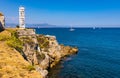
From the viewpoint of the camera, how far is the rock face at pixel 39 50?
58.7m

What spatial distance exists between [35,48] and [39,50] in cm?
564

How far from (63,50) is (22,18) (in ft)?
114

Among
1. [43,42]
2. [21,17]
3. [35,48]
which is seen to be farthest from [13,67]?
[43,42]

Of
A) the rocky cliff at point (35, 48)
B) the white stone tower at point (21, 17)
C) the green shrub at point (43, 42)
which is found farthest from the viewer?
the green shrub at point (43, 42)

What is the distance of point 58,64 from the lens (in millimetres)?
82375

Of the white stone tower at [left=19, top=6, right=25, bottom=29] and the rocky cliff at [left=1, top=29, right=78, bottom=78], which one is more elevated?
the white stone tower at [left=19, top=6, right=25, bottom=29]

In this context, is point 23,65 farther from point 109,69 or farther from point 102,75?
point 109,69

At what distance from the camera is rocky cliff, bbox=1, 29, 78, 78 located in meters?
46.5

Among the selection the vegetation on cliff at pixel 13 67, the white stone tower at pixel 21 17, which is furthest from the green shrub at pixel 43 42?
the vegetation on cliff at pixel 13 67

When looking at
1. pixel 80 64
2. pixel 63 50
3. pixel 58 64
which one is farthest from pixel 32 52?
pixel 63 50

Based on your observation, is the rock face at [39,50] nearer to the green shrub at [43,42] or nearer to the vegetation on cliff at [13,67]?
the green shrub at [43,42]

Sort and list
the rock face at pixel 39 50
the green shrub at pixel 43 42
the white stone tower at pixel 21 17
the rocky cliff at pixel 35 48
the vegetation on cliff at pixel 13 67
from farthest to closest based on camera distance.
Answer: the green shrub at pixel 43 42, the white stone tower at pixel 21 17, the rock face at pixel 39 50, the rocky cliff at pixel 35 48, the vegetation on cliff at pixel 13 67

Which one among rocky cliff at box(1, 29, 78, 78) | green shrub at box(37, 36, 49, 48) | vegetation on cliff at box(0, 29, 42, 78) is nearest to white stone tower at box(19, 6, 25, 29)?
rocky cliff at box(1, 29, 78, 78)

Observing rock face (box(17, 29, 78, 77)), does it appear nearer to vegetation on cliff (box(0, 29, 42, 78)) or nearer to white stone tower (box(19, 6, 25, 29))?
white stone tower (box(19, 6, 25, 29))
